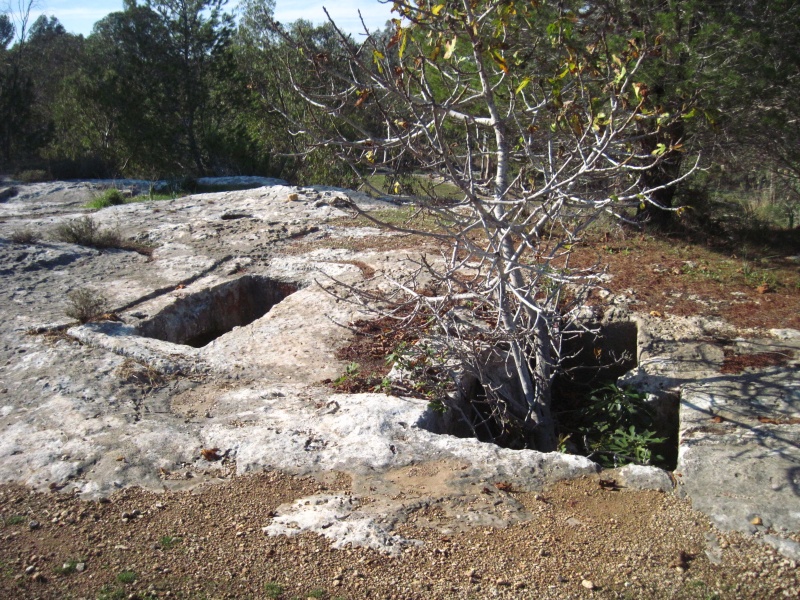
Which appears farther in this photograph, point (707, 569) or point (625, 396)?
point (625, 396)

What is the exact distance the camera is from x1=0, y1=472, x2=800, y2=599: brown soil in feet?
8.60

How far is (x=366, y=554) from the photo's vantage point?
2.80 m

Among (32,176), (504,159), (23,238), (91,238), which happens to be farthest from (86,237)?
(32,176)

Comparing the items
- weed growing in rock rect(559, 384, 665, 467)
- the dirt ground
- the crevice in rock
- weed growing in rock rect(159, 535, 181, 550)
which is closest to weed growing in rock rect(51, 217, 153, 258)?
the crevice in rock

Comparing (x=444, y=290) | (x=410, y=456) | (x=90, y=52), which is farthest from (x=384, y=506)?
(x=90, y=52)

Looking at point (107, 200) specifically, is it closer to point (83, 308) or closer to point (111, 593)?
point (83, 308)

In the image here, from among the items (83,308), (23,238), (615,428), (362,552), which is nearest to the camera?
(362,552)

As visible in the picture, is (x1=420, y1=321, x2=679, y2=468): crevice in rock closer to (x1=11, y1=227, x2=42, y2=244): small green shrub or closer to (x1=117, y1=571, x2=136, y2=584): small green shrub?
(x1=117, y1=571, x2=136, y2=584): small green shrub

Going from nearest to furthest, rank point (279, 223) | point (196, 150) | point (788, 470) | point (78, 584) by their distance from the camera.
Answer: point (78, 584)
point (788, 470)
point (279, 223)
point (196, 150)

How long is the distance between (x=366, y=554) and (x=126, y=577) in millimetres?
901

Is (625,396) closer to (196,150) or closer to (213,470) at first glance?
(213,470)

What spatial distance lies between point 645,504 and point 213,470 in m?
2.05

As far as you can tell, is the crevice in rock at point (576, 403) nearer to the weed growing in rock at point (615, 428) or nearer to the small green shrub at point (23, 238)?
the weed growing in rock at point (615, 428)

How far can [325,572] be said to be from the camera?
2.70 meters
